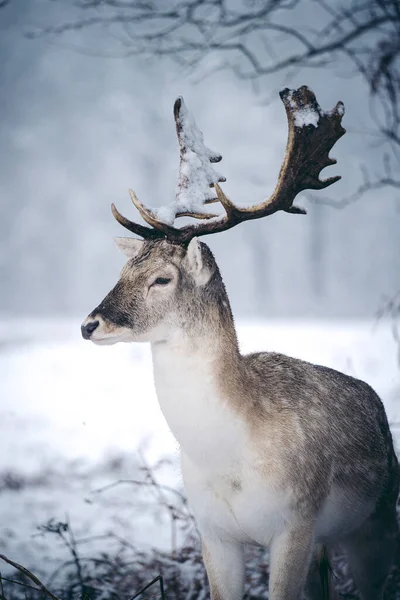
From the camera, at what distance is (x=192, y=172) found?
259 centimetres

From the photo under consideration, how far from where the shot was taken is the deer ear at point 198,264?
2240mm

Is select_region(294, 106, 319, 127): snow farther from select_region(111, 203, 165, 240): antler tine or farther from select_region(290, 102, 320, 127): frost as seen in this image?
select_region(111, 203, 165, 240): antler tine

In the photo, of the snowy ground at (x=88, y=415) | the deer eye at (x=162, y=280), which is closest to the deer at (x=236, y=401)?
the deer eye at (x=162, y=280)

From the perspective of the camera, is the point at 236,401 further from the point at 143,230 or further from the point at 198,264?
the point at 143,230

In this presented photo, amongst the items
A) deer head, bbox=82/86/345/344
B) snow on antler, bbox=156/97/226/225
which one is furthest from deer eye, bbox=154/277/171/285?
snow on antler, bbox=156/97/226/225

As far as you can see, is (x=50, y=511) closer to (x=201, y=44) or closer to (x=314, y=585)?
(x=314, y=585)

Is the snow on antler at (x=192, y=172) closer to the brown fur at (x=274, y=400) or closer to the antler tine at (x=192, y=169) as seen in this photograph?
the antler tine at (x=192, y=169)

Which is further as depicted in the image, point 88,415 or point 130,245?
point 88,415

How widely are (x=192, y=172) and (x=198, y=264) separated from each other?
0.55 metres

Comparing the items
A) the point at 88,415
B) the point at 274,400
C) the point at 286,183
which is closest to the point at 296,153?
the point at 286,183

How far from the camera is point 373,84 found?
158 inches

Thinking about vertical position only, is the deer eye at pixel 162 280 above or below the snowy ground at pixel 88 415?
above

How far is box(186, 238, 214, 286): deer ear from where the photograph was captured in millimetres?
2240

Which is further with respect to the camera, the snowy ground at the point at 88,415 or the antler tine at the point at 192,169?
the snowy ground at the point at 88,415
